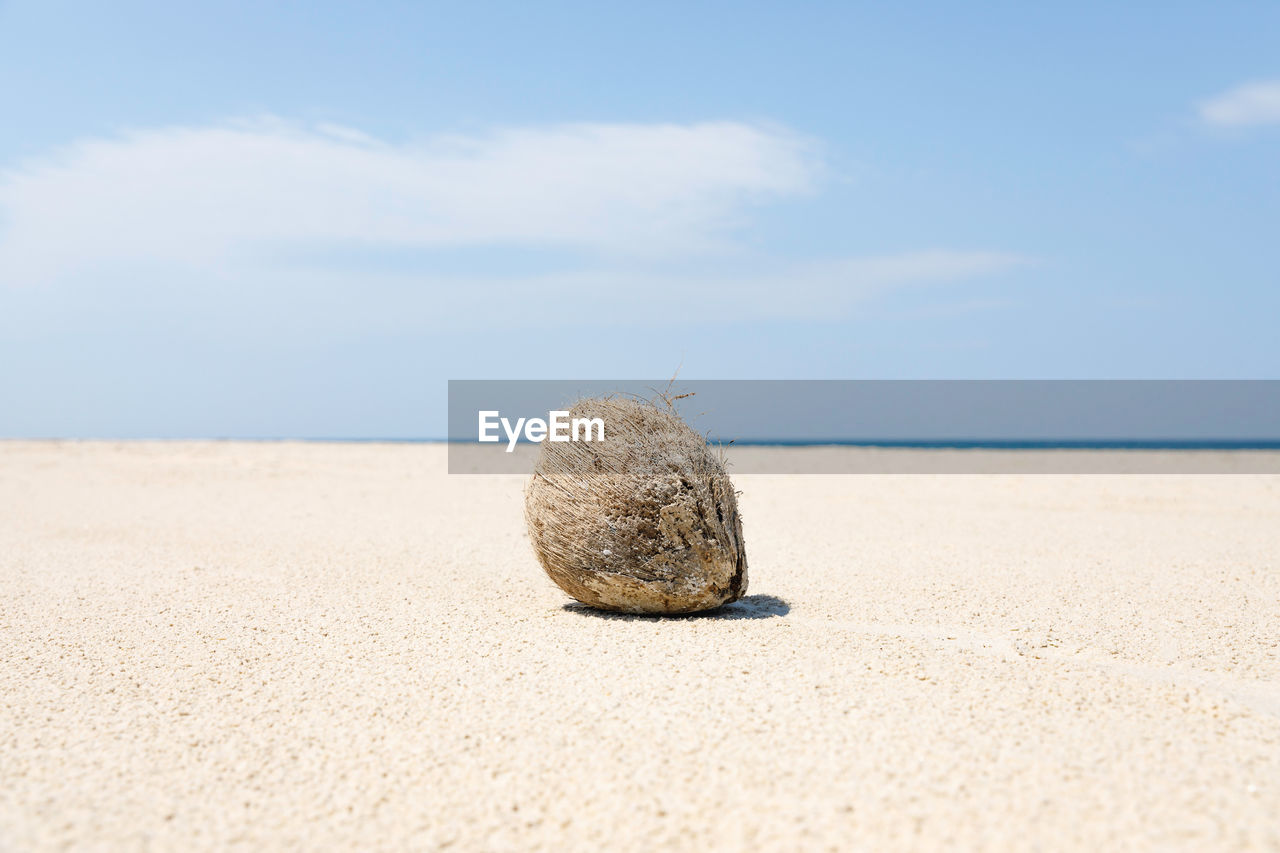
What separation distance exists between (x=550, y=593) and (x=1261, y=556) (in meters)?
10.9

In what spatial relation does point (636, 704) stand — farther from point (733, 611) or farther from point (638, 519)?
point (733, 611)

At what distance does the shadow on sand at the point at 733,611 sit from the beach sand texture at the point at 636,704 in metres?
0.07

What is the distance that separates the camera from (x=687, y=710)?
231 inches

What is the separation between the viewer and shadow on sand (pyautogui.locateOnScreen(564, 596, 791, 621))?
856 centimetres

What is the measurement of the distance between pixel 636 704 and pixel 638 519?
2372 mm

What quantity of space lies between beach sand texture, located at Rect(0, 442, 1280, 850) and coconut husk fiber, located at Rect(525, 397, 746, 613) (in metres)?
0.37

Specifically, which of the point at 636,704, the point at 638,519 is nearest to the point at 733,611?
the point at 638,519

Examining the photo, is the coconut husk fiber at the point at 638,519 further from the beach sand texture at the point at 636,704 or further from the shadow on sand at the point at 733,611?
the beach sand texture at the point at 636,704

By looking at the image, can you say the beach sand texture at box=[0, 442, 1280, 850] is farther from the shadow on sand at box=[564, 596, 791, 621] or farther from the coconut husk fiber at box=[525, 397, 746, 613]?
the coconut husk fiber at box=[525, 397, 746, 613]

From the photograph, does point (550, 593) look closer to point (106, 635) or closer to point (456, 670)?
point (456, 670)

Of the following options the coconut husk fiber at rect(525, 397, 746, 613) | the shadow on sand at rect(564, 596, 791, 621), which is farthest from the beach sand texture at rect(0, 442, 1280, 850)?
the coconut husk fiber at rect(525, 397, 746, 613)

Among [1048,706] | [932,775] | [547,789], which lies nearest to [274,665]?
[547,789]

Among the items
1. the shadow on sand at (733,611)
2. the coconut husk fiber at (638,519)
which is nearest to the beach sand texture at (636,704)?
the shadow on sand at (733,611)

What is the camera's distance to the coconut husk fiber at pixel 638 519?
818 cm
